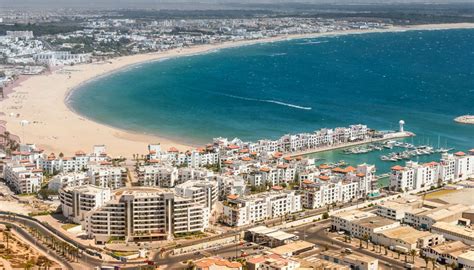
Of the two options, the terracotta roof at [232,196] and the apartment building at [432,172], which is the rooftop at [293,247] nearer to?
the terracotta roof at [232,196]

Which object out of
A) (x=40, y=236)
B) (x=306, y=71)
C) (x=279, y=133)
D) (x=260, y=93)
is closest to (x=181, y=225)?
(x=40, y=236)

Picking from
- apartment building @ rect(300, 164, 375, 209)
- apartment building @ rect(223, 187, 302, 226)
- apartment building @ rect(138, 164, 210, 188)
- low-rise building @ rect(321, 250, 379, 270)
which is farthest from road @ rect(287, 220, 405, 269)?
apartment building @ rect(138, 164, 210, 188)

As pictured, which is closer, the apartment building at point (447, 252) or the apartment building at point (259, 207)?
the apartment building at point (447, 252)

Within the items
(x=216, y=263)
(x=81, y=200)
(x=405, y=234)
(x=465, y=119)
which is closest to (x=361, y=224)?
(x=405, y=234)

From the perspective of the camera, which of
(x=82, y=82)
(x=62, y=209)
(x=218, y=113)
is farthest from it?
(x=82, y=82)

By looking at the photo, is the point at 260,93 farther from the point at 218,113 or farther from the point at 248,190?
the point at 248,190

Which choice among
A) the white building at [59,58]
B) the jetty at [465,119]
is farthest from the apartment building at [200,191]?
the white building at [59,58]

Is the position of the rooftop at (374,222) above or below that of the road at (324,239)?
above
